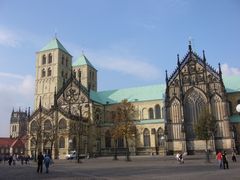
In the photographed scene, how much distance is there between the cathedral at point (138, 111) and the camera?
7150 cm

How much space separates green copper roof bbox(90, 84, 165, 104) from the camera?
92625 millimetres

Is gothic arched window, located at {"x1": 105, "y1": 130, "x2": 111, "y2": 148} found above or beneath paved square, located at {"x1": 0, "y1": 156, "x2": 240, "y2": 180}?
above

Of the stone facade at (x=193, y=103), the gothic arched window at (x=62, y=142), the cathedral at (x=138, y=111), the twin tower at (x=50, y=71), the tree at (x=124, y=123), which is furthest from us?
the twin tower at (x=50, y=71)

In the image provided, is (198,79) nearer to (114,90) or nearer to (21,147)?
(114,90)

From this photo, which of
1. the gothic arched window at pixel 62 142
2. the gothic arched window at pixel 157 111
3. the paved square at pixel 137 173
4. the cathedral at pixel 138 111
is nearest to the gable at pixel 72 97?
the cathedral at pixel 138 111

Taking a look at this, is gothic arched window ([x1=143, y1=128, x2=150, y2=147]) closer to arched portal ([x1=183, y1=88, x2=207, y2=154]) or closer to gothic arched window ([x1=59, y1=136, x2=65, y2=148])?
arched portal ([x1=183, y1=88, x2=207, y2=154])

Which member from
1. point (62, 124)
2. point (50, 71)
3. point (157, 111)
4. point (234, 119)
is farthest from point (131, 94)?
point (234, 119)

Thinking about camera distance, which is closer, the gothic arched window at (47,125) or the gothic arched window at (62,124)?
the gothic arched window at (62,124)

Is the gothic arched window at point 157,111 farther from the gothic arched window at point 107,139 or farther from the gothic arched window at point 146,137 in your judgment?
the gothic arched window at point 107,139

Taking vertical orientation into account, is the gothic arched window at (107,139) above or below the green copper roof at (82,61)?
below

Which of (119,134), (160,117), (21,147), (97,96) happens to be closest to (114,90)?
(97,96)

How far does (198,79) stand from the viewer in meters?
74.9

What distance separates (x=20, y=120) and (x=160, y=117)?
12327 centimetres

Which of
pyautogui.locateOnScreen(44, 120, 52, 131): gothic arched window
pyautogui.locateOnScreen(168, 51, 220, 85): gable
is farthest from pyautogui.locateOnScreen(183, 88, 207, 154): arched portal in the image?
pyautogui.locateOnScreen(44, 120, 52, 131): gothic arched window
